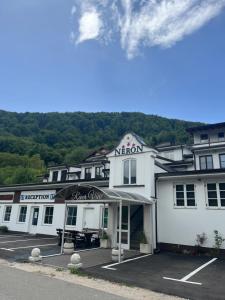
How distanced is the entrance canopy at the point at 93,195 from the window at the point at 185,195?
5.91 ft

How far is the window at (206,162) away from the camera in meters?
28.0

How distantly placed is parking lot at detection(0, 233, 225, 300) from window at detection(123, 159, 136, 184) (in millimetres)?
3988

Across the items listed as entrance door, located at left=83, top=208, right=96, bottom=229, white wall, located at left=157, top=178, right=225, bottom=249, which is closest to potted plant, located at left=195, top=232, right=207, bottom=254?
white wall, located at left=157, top=178, right=225, bottom=249

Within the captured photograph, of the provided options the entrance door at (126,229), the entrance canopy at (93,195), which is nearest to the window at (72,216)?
the entrance door at (126,229)

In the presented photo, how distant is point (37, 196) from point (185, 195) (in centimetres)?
1287

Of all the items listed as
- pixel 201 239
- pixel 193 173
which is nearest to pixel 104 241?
pixel 201 239

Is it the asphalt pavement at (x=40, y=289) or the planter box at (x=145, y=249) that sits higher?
the planter box at (x=145, y=249)

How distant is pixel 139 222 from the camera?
13461mm

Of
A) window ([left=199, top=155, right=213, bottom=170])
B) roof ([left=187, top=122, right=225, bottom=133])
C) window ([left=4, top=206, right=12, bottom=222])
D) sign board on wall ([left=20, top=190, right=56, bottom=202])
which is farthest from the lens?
roof ([left=187, top=122, right=225, bottom=133])

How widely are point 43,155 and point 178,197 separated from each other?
169 ft

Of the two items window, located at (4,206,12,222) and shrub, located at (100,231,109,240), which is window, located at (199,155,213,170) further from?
window, located at (4,206,12,222)

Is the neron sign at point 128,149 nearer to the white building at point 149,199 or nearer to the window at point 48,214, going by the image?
the white building at point 149,199

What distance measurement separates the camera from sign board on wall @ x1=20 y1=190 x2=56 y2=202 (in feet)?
64.8

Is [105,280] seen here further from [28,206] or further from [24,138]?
[24,138]
